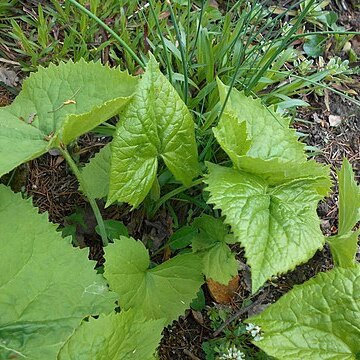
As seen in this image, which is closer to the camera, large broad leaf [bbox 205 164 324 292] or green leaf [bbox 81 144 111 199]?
large broad leaf [bbox 205 164 324 292]

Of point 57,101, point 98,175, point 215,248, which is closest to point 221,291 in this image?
point 215,248

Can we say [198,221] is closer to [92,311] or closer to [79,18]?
[92,311]

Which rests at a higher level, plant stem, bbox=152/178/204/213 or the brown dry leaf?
plant stem, bbox=152/178/204/213

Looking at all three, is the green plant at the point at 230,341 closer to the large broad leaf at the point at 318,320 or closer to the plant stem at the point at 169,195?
the large broad leaf at the point at 318,320

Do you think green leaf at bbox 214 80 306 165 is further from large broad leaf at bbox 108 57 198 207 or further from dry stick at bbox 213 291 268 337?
dry stick at bbox 213 291 268 337

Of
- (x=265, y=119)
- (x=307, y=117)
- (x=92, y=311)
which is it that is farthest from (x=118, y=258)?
(x=307, y=117)

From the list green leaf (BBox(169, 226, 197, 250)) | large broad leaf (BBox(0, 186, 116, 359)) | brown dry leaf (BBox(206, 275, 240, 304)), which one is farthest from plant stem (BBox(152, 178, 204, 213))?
large broad leaf (BBox(0, 186, 116, 359))
